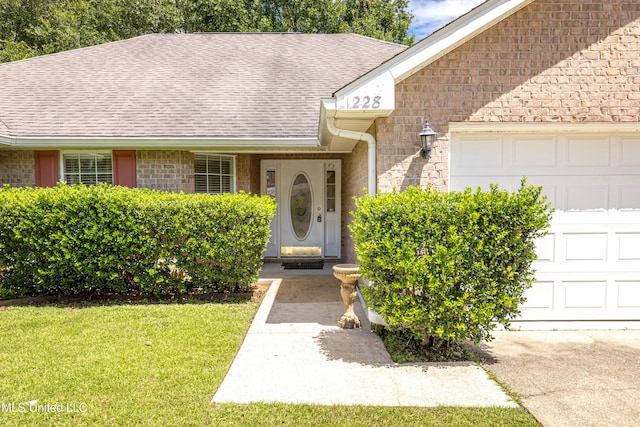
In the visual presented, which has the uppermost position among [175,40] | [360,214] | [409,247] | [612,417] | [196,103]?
→ [175,40]

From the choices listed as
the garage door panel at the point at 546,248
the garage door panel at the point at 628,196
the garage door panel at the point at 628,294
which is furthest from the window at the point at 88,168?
the garage door panel at the point at 628,294

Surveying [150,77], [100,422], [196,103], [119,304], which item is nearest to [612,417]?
[100,422]

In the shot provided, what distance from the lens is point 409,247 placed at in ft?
13.5

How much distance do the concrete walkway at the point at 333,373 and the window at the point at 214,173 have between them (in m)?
4.21

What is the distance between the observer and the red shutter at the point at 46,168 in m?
8.34

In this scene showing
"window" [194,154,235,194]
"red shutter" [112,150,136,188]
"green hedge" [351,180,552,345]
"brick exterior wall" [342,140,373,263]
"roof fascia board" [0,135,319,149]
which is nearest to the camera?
"green hedge" [351,180,552,345]

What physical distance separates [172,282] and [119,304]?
0.86 meters

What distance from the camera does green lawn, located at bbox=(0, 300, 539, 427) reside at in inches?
123

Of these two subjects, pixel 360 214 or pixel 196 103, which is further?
pixel 196 103

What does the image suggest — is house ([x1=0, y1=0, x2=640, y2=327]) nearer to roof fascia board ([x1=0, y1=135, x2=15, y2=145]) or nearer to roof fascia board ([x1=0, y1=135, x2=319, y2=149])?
roof fascia board ([x1=0, y1=135, x2=319, y2=149])

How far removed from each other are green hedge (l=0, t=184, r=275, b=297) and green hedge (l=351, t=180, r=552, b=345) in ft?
9.49

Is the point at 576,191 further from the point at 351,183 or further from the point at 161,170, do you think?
the point at 161,170

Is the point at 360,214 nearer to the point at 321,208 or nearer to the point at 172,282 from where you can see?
the point at 172,282

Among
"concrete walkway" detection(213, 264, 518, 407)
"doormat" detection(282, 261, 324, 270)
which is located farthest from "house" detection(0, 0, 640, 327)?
"doormat" detection(282, 261, 324, 270)
